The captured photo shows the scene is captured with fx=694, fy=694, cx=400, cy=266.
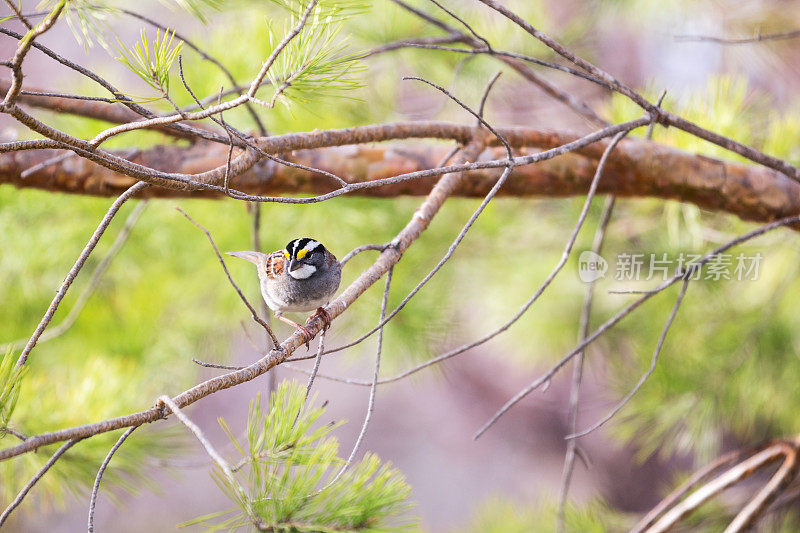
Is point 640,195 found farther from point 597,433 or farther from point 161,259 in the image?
point 597,433

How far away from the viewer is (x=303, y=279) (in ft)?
1.74

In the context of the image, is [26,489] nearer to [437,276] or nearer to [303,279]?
[303,279]

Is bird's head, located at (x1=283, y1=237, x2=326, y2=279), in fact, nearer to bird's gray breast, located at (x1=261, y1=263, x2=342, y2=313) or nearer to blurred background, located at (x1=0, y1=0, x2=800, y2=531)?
bird's gray breast, located at (x1=261, y1=263, x2=342, y2=313)

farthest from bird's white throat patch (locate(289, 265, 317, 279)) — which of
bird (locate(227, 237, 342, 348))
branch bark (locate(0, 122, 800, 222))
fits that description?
branch bark (locate(0, 122, 800, 222))

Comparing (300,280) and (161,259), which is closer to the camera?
(300,280)

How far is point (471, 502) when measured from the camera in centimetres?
208

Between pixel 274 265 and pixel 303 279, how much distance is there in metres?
0.06

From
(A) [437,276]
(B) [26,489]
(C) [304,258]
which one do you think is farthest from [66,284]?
(A) [437,276]

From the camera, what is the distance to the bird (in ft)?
1.72

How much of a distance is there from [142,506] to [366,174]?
1.77 metres

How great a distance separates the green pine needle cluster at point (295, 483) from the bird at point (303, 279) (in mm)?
126

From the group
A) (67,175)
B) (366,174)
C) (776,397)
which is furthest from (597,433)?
(67,175)

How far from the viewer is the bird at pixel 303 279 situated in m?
0.53

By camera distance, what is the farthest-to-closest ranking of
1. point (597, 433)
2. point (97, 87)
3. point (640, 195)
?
point (597, 433) < point (97, 87) < point (640, 195)
